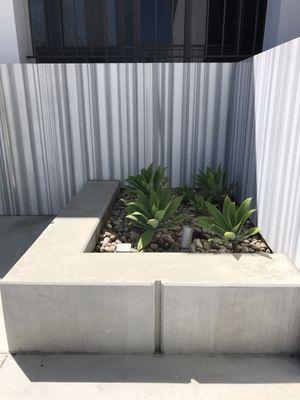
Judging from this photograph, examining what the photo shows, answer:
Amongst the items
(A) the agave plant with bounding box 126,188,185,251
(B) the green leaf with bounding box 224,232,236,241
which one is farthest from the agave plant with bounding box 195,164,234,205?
(B) the green leaf with bounding box 224,232,236,241

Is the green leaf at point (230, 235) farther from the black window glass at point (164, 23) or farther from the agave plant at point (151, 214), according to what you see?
the black window glass at point (164, 23)

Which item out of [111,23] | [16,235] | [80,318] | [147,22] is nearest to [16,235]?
[16,235]

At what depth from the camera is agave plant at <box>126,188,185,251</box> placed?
2873mm

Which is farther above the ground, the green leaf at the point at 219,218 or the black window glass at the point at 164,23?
the black window glass at the point at 164,23

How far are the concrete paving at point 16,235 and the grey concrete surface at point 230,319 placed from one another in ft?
5.77

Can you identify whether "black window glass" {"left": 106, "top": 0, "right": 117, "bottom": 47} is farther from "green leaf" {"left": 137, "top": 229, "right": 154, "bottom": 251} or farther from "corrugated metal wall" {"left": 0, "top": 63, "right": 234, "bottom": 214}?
"green leaf" {"left": 137, "top": 229, "right": 154, "bottom": 251}

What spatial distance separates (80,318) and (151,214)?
114 centimetres

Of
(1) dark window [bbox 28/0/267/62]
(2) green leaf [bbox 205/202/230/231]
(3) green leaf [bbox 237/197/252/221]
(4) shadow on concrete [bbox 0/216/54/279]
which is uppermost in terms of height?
(1) dark window [bbox 28/0/267/62]

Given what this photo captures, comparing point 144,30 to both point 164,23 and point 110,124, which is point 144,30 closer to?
point 164,23

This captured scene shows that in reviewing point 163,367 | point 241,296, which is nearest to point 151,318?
point 163,367

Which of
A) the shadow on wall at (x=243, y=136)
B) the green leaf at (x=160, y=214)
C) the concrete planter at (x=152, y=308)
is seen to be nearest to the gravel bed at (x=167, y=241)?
the green leaf at (x=160, y=214)

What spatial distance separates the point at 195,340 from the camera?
85.4 inches

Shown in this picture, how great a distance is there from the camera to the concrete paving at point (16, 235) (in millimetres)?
3355
